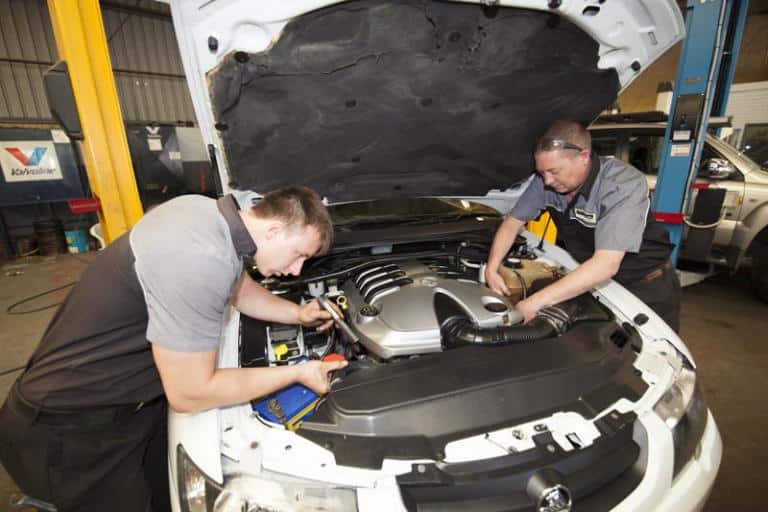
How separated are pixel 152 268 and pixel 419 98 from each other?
1075 mm

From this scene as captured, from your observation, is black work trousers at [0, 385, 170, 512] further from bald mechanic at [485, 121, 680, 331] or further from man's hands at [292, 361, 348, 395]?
bald mechanic at [485, 121, 680, 331]

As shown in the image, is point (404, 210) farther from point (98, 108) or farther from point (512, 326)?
point (98, 108)

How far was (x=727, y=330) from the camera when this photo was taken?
9.61 feet

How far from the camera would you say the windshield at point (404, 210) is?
6.21ft

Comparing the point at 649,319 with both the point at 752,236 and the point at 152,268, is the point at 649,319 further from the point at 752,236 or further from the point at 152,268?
the point at 752,236

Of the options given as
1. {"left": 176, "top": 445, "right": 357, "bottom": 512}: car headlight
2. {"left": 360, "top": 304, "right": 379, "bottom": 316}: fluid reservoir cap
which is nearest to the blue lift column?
{"left": 360, "top": 304, "right": 379, "bottom": 316}: fluid reservoir cap

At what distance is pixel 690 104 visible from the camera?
8.43 feet

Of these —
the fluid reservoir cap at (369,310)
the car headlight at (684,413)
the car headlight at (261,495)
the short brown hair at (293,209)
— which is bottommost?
the car headlight at (684,413)

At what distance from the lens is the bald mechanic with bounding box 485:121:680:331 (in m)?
1.43

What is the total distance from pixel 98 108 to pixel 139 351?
1.05m

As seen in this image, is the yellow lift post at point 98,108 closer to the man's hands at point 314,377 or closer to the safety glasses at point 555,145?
the man's hands at point 314,377

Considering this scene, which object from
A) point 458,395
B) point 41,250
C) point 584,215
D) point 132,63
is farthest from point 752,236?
point 132,63

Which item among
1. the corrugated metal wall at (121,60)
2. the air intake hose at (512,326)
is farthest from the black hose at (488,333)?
the corrugated metal wall at (121,60)

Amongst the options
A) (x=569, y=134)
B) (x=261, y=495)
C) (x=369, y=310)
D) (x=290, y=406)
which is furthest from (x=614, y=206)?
(x=261, y=495)
